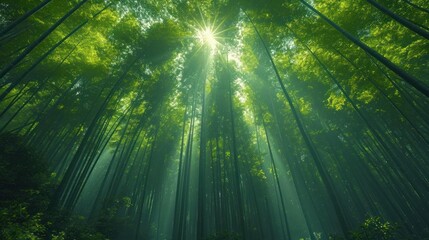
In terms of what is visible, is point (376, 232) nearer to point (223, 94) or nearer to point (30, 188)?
point (223, 94)

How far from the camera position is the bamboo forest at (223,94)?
564 cm

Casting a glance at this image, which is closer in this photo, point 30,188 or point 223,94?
point 30,188

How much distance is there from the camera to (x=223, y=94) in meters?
11.7

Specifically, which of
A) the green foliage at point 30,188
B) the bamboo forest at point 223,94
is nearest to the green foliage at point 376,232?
the bamboo forest at point 223,94

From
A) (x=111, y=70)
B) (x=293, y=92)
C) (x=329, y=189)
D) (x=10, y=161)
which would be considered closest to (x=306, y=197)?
(x=293, y=92)

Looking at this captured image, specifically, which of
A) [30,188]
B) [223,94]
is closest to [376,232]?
[223,94]

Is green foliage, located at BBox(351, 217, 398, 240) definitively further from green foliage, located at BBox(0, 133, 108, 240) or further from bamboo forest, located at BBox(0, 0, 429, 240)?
green foliage, located at BBox(0, 133, 108, 240)

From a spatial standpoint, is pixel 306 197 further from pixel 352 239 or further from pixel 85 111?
pixel 85 111

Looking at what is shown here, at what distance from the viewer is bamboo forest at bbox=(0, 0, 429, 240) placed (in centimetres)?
564

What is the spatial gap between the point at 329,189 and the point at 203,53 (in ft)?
31.3

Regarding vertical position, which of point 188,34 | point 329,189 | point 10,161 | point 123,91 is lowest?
point 329,189

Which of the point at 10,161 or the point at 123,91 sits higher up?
the point at 123,91

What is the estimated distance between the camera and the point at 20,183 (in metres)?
5.47

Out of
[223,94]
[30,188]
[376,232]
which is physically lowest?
[376,232]
